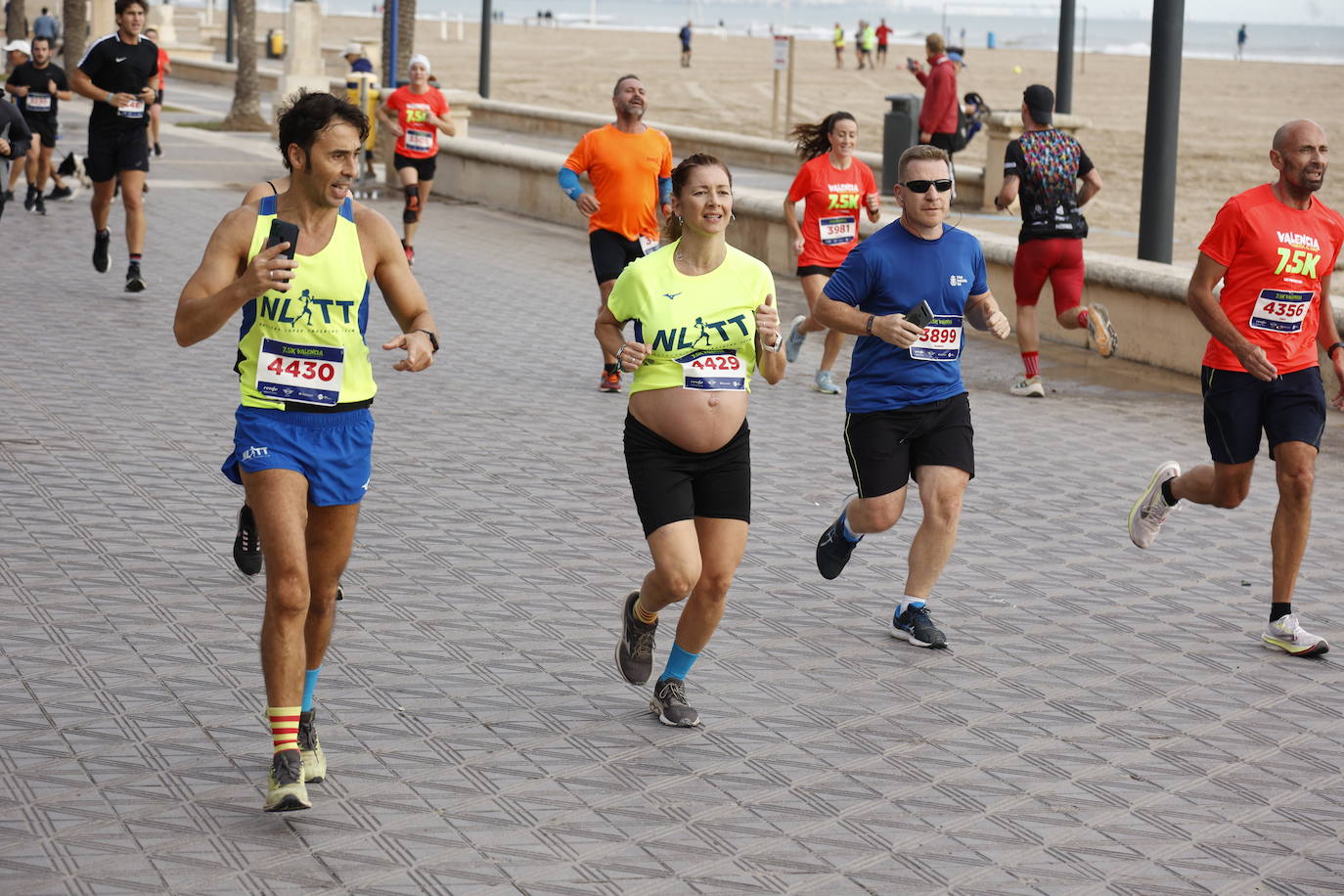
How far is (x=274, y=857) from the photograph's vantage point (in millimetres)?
4637

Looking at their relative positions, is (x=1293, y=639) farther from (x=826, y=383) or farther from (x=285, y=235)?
(x=826, y=383)

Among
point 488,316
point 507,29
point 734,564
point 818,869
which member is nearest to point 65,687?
point 734,564

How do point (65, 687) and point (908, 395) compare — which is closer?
point (65, 687)

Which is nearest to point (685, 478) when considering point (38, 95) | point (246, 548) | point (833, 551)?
point (833, 551)

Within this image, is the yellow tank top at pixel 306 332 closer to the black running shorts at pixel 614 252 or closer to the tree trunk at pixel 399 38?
the black running shorts at pixel 614 252

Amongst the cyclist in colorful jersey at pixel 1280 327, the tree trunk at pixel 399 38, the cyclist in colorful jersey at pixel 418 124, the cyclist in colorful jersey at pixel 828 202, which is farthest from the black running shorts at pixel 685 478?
the tree trunk at pixel 399 38

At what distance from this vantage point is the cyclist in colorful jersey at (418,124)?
686 inches

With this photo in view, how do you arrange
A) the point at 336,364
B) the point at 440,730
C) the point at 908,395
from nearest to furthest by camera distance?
the point at 336,364 → the point at 440,730 → the point at 908,395

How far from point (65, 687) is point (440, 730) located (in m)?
1.25

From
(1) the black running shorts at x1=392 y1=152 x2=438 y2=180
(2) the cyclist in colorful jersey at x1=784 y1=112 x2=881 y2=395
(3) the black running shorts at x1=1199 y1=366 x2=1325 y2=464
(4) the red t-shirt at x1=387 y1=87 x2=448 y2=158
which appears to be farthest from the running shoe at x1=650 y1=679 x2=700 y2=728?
(4) the red t-shirt at x1=387 y1=87 x2=448 y2=158

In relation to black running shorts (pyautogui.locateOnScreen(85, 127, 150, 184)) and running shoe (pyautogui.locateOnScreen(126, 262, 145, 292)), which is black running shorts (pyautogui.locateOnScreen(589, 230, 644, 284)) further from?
running shoe (pyautogui.locateOnScreen(126, 262, 145, 292))

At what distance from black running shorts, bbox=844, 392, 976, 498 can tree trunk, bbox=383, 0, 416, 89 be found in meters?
19.5

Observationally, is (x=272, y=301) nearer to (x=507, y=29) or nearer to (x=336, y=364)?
(x=336, y=364)

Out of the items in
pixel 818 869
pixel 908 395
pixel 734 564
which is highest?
pixel 908 395
